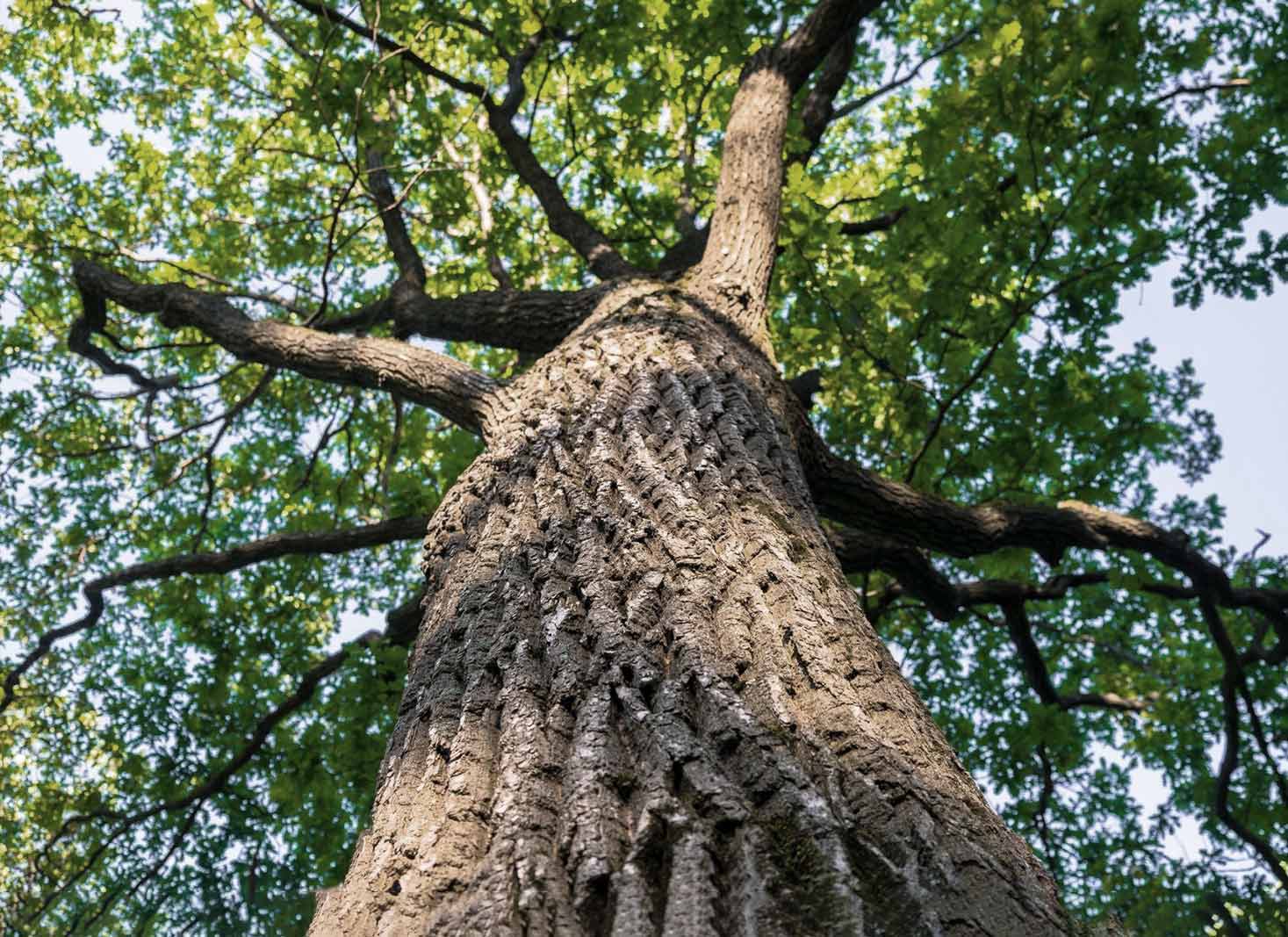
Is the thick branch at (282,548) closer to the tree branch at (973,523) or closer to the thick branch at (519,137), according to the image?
the thick branch at (519,137)

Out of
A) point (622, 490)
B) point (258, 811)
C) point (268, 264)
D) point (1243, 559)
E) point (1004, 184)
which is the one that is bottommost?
point (622, 490)

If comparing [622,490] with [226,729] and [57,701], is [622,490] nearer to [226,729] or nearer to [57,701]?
[226,729]

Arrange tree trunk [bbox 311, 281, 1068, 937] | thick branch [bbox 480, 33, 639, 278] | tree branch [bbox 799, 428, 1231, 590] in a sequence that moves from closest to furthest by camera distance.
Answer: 1. tree trunk [bbox 311, 281, 1068, 937]
2. tree branch [bbox 799, 428, 1231, 590]
3. thick branch [bbox 480, 33, 639, 278]

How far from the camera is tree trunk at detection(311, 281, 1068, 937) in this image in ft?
3.66

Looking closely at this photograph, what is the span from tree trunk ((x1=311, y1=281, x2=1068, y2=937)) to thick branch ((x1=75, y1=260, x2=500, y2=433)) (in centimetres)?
159

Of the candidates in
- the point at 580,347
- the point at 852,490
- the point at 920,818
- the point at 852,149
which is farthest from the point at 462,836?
the point at 852,149

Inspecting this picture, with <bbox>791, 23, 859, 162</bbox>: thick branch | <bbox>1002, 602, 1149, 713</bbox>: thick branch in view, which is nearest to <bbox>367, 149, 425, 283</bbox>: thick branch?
<bbox>791, 23, 859, 162</bbox>: thick branch

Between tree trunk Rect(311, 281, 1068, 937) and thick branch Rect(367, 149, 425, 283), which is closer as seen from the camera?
tree trunk Rect(311, 281, 1068, 937)

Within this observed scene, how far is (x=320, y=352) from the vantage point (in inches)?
176

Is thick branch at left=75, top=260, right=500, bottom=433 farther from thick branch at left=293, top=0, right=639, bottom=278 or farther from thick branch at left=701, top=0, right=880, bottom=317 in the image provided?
thick branch at left=293, top=0, right=639, bottom=278

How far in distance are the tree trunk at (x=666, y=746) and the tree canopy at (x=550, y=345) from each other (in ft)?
7.56

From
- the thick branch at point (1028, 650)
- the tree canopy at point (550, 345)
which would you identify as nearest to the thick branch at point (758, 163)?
the tree canopy at point (550, 345)

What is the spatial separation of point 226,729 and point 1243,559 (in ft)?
25.4

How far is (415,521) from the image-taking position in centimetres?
535
